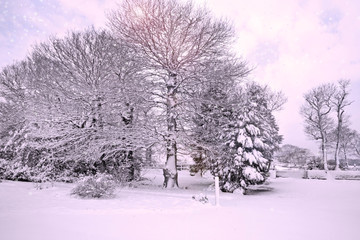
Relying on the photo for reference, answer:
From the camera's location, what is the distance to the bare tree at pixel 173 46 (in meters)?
12.9

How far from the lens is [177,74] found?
45.3ft

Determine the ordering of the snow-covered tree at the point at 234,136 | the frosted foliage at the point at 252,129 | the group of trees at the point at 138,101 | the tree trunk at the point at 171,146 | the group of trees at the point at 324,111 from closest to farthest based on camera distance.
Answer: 1. the group of trees at the point at 138,101
2. the tree trunk at the point at 171,146
3. the snow-covered tree at the point at 234,136
4. the frosted foliage at the point at 252,129
5. the group of trees at the point at 324,111

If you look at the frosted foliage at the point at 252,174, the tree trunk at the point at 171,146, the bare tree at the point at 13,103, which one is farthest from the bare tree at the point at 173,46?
the bare tree at the point at 13,103

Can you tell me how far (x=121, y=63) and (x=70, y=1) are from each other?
520 centimetres

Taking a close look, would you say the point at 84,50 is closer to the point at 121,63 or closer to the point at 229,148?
the point at 121,63

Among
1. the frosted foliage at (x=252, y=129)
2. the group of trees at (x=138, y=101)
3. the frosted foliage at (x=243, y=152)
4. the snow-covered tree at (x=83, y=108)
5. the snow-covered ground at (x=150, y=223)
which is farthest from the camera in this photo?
the frosted foliage at (x=252, y=129)

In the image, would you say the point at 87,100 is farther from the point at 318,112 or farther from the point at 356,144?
the point at 356,144

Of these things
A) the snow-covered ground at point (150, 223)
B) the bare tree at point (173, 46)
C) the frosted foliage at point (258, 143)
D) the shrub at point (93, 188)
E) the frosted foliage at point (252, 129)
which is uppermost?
the bare tree at point (173, 46)

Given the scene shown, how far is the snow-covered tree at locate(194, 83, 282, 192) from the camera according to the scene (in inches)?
576

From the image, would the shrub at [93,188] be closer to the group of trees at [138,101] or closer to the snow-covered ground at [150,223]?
the snow-covered ground at [150,223]

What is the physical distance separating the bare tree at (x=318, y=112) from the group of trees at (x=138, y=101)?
19861mm

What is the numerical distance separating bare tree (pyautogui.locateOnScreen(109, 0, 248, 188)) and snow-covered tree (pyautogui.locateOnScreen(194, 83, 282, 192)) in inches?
61.7

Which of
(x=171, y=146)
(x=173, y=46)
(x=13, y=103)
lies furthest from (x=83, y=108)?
(x=13, y=103)

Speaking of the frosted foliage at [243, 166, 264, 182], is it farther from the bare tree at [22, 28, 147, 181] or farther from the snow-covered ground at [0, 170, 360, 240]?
the snow-covered ground at [0, 170, 360, 240]
